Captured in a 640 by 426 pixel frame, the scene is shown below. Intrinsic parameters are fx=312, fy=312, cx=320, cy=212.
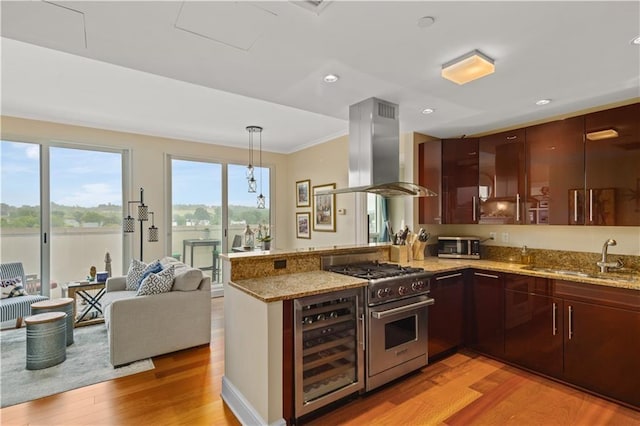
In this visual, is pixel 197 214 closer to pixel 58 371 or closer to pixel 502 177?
pixel 58 371

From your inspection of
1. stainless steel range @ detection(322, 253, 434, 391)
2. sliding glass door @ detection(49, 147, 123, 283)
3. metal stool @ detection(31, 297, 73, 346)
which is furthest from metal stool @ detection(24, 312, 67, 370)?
stainless steel range @ detection(322, 253, 434, 391)

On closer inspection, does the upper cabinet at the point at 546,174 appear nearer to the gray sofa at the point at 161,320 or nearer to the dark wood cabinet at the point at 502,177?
the dark wood cabinet at the point at 502,177

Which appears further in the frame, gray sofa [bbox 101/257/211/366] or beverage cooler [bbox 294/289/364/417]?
gray sofa [bbox 101/257/211/366]

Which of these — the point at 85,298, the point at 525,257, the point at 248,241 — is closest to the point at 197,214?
the point at 248,241

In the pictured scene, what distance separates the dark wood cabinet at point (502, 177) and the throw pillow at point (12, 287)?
5603mm

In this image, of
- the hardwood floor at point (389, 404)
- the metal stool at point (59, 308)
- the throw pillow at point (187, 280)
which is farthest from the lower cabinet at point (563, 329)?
the metal stool at point (59, 308)

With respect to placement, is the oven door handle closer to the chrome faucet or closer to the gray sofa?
the chrome faucet

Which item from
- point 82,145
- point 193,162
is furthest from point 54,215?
point 193,162

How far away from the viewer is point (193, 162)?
555 cm

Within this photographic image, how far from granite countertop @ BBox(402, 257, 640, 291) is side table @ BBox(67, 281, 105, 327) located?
3.96m

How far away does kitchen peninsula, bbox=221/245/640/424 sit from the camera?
6.53 feet

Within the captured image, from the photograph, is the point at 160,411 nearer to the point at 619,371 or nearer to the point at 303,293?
the point at 303,293

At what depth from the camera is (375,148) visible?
9.69 feet

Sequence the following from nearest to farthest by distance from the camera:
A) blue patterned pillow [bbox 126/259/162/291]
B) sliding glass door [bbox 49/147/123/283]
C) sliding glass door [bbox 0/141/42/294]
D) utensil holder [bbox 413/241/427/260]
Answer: utensil holder [bbox 413/241/427/260], blue patterned pillow [bbox 126/259/162/291], sliding glass door [bbox 0/141/42/294], sliding glass door [bbox 49/147/123/283]
